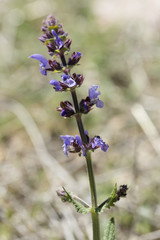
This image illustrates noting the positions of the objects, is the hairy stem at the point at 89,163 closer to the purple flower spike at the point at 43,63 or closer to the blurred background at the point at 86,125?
the purple flower spike at the point at 43,63

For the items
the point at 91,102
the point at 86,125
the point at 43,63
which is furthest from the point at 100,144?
the point at 86,125

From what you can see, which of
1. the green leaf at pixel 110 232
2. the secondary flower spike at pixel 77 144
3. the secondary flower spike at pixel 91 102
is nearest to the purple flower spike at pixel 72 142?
the secondary flower spike at pixel 77 144

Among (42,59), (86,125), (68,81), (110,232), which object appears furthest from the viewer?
(86,125)

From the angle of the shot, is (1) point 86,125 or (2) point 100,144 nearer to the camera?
(2) point 100,144

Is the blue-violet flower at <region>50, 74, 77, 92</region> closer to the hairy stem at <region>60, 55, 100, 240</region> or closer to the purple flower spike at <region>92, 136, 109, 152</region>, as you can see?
the hairy stem at <region>60, 55, 100, 240</region>

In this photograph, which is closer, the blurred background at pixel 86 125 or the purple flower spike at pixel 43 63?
the purple flower spike at pixel 43 63

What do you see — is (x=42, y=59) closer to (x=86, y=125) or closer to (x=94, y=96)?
(x=94, y=96)

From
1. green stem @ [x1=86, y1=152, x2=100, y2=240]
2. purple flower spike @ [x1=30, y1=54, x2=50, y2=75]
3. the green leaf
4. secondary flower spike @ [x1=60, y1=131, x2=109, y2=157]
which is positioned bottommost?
the green leaf

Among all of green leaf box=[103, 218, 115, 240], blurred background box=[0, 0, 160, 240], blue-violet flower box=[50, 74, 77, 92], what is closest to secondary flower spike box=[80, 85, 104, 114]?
blue-violet flower box=[50, 74, 77, 92]
